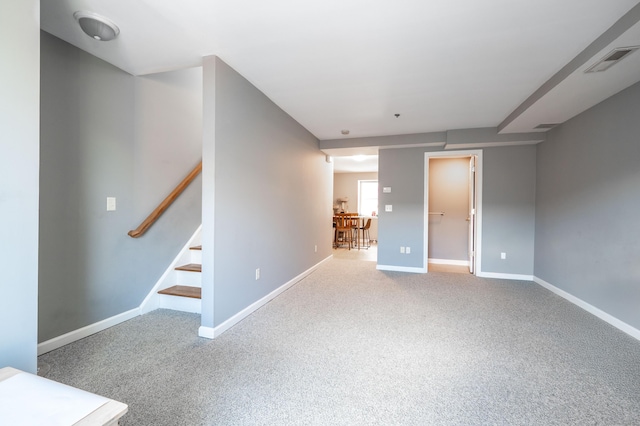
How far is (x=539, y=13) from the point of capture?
177 cm

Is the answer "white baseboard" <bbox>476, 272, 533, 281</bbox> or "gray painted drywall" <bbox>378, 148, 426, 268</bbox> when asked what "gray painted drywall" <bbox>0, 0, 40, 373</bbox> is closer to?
"gray painted drywall" <bbox>378, 148, 426, 268</bbox>

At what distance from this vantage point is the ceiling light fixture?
183 centimetres

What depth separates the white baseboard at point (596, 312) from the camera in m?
2.44

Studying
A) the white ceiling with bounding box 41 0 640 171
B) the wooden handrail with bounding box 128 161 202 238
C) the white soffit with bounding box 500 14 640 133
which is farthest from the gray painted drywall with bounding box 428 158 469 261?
the wooden handrail with bounding box 128 161 202 238

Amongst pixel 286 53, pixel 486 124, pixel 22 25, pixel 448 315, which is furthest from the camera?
pixel 486 124

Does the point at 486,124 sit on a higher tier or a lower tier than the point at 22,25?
higher

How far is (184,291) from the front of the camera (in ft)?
9.57

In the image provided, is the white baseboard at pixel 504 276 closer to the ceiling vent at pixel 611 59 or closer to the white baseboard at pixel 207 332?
the ceiling vent at pixel 611 59

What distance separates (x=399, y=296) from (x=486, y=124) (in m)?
2.86

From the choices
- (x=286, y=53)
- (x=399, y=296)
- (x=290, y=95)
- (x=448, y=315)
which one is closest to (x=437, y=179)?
(x=399, y=296)

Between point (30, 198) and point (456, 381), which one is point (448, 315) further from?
point (30, 198)

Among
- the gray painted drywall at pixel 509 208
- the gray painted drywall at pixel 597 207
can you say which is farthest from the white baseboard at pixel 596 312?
the gray painted drywall at pixel 509 208

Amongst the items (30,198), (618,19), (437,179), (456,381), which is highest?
(618,19)

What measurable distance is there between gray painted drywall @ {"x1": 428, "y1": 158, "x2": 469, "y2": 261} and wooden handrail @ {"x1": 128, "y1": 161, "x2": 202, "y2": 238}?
456cm
